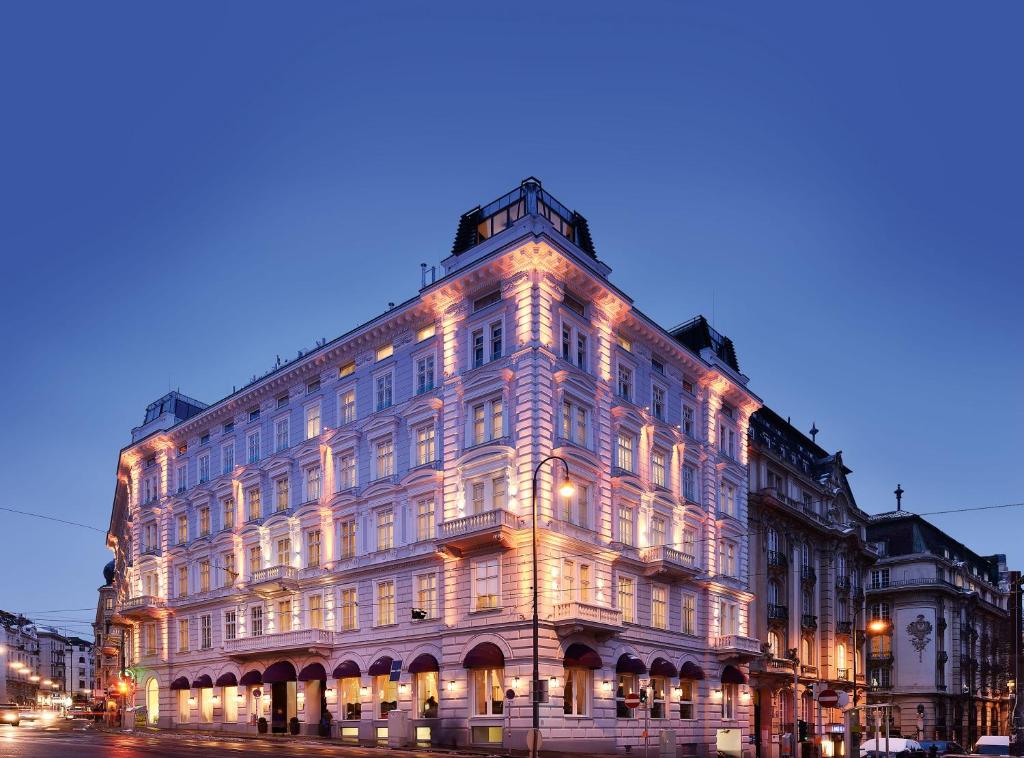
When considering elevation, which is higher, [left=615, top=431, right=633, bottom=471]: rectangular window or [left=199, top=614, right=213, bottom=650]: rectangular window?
[left=615, top=431, right=633, bottom=471]: rectangular window

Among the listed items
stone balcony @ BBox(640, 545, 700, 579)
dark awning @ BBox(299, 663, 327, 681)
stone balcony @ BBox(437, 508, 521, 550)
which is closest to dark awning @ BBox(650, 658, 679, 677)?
stone balcony @ BBox(640, 545, 700, 579)

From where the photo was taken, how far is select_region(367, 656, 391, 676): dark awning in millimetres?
46344

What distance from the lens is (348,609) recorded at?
4966cm

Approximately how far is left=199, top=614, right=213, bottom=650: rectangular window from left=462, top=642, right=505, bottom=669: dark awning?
25497mm

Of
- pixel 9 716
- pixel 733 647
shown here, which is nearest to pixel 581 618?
pixel 733 647

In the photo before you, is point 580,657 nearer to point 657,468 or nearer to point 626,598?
point 626,598

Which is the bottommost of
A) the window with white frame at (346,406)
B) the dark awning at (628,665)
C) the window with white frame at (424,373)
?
the dark awning at (628,665)

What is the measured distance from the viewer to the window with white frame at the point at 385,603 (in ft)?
154

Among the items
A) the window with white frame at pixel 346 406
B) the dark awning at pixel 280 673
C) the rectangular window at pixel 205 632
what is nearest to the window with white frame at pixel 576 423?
the window with white frame at pixel 346 406

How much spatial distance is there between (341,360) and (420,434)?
865cm

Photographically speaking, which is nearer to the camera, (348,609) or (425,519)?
(425,519)

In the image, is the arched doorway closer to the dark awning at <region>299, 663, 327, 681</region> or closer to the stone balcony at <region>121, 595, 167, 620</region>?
the stone balcony at <region>121, 595, 167, 620</region>

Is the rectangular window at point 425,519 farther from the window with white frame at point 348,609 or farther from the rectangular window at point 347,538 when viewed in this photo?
the window with white frame at point 348,609

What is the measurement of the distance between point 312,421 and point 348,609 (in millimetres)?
11016
